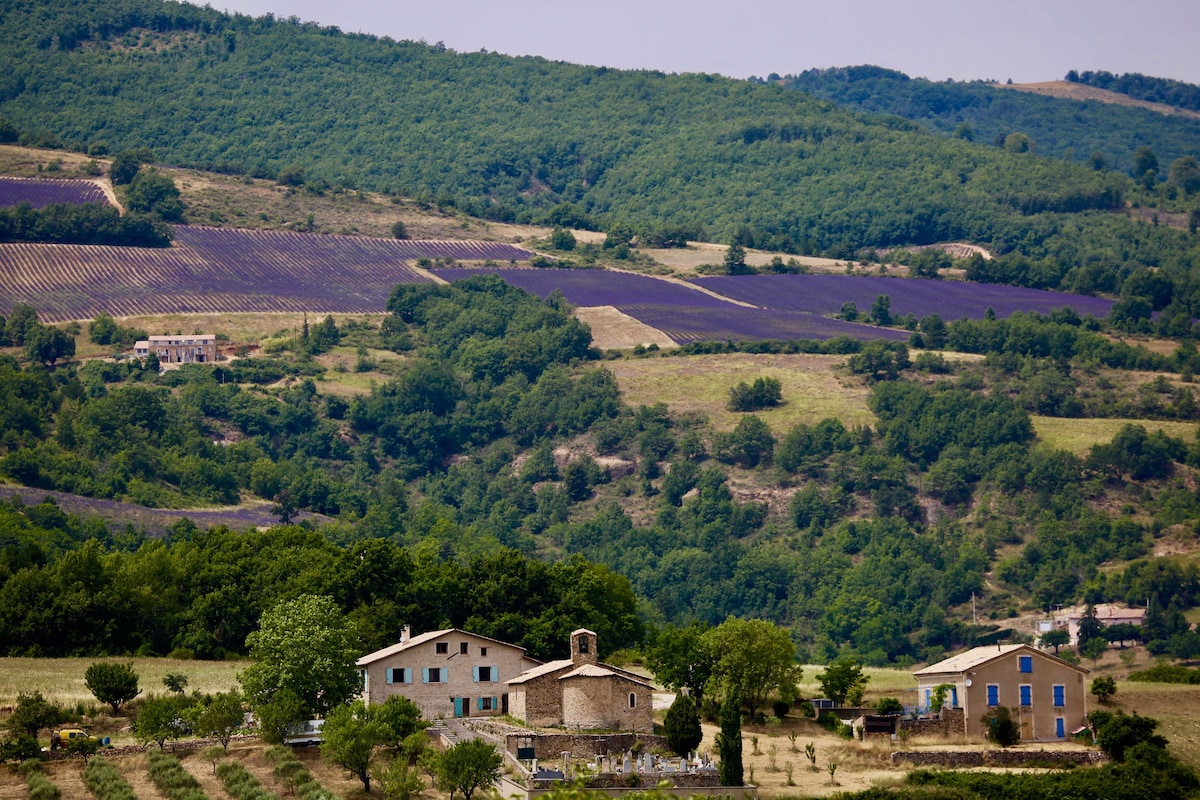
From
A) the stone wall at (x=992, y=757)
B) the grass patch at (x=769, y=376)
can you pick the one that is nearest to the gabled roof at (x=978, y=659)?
the stone wall at (x=992, y=757)

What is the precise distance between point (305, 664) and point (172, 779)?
11.5 m

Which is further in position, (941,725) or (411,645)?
(411,645)

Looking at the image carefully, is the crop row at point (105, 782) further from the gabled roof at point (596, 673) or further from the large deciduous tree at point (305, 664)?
the gabled roof at point (596, 673)

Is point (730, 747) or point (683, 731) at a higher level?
point (730, 747)

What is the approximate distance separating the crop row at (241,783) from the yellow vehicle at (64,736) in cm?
536

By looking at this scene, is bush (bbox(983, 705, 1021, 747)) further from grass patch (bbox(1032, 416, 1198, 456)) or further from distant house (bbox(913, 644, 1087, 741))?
grass patch (bbox(1032, 416, 1198, 456))

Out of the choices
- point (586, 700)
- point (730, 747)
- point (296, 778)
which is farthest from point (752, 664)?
point (296, 778)

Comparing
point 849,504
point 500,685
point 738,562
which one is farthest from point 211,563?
point 849,504

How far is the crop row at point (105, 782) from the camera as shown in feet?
247

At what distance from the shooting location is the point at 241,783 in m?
78.3

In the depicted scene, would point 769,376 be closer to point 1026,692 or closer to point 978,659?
point 978,659

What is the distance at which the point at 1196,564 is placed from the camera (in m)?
158

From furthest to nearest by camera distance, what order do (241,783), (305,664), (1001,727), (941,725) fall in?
(941,725)
(305,664)
(1001,727)
(241,783)

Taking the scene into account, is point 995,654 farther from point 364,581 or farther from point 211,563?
point 211,563
